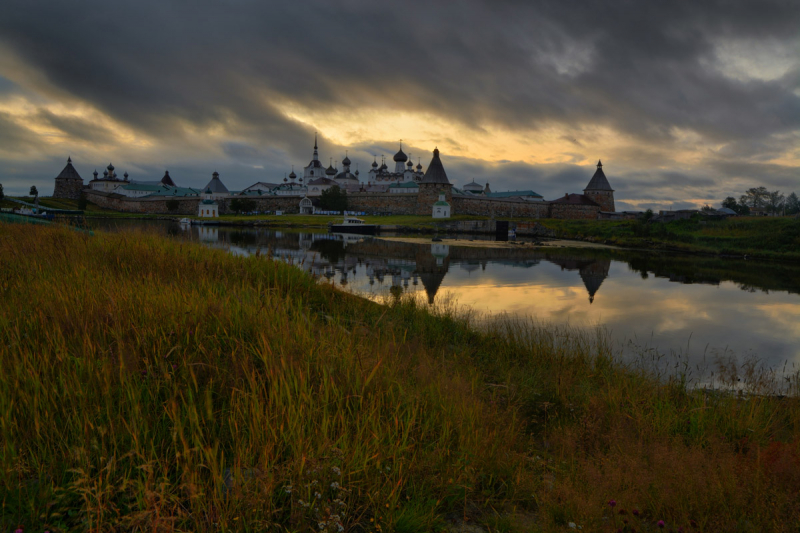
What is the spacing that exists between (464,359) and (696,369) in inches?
174

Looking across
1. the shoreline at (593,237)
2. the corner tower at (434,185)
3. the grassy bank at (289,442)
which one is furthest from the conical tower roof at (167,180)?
the grassy bank at (289,442)

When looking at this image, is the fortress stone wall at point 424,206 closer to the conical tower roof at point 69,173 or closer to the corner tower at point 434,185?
the corner tower at point 434,185

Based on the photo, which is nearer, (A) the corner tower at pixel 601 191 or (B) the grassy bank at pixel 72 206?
(B) the grassy bank at pixel 72 206

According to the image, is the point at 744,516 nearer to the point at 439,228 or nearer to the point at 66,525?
the point at 66,525

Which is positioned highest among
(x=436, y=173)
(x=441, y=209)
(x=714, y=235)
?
(x=436, y=173)

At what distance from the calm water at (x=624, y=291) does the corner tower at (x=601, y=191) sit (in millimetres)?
47538

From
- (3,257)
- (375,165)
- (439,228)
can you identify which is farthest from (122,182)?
(3,257)

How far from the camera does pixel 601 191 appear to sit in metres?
72.1

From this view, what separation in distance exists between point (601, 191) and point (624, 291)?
205 ft

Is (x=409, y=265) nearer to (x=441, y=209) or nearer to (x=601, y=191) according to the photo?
(x=441, y=209)

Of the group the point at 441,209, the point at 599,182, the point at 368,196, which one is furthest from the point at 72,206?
the point at 599,182

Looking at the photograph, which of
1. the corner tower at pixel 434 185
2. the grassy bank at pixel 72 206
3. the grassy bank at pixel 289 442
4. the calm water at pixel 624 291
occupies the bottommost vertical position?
the calm water at pixel 624 291

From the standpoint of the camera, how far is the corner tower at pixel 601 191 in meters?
72.0

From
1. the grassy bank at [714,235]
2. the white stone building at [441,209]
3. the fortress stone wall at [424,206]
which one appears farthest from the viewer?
the fortress stone wall at [424,206]
